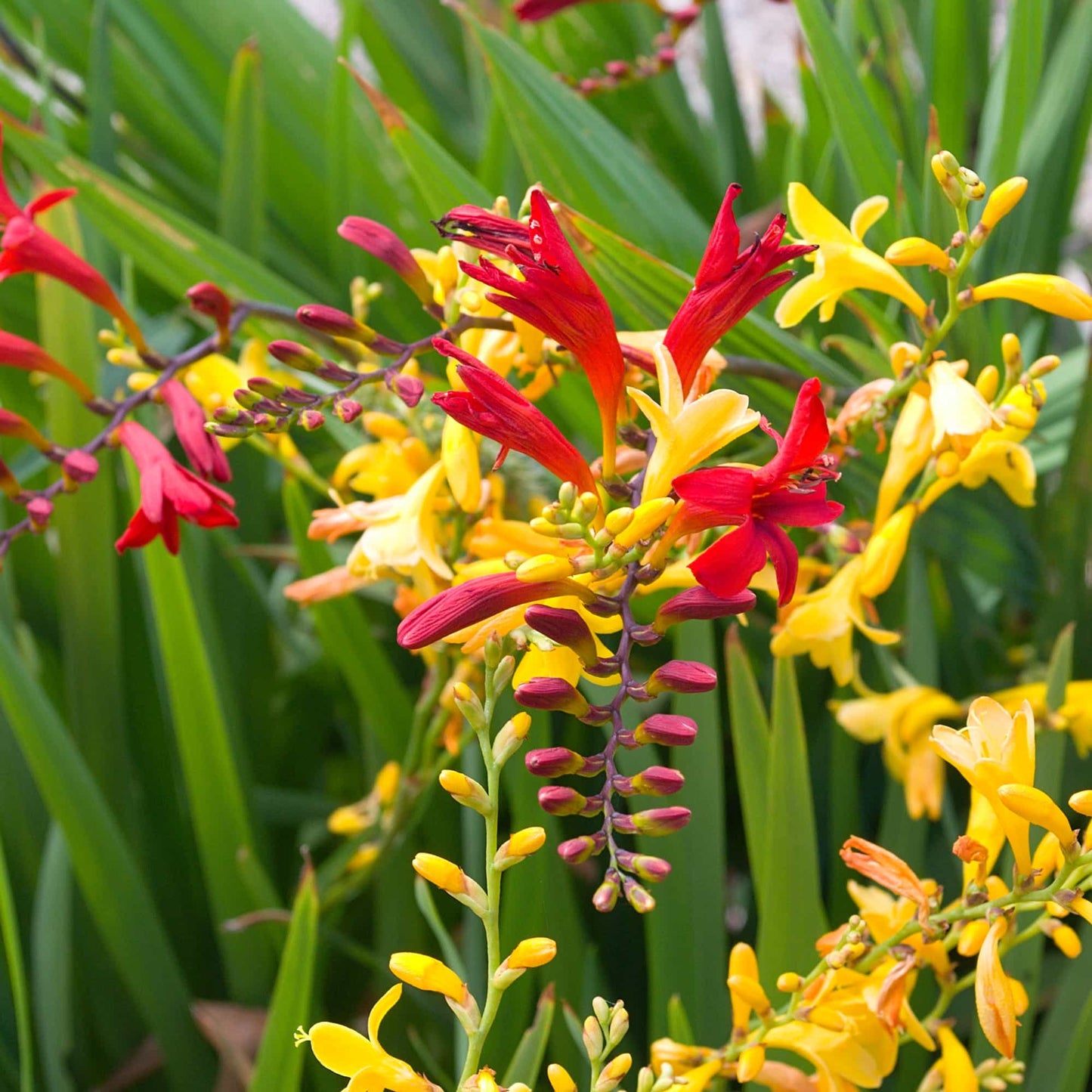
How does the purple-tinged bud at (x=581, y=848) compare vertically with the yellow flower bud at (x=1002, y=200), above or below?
below

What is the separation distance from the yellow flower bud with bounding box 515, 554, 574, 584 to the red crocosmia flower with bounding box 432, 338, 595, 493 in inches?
1.1

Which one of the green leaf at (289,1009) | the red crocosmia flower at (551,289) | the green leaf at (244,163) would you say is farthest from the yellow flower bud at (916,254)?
the green leaf at (244,163)

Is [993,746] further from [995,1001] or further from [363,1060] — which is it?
[363,1060]

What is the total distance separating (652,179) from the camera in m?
0.63

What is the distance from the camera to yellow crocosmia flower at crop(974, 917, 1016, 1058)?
0.31 meters

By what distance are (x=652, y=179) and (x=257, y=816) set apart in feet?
1.42

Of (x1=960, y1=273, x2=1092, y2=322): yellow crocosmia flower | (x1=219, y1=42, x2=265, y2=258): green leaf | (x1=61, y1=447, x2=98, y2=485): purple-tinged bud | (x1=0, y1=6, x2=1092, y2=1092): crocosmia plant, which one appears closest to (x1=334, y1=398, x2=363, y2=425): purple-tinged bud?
(x1=0, y1=6, x2=1092, y2=1092): crocosmia plant

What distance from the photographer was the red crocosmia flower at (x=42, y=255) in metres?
0.44

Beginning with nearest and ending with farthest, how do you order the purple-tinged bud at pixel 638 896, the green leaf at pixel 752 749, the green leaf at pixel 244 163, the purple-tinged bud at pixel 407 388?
the purple-tinged bud at pixel 638 896, the purple-tinged bud at pixel 407 388, the green leaf at pixel 752 749, the green leaf at pixel 244 163

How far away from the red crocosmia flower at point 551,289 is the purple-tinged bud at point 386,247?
8cm

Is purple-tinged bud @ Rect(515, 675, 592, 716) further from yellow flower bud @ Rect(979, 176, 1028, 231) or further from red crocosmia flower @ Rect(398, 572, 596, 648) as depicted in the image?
yellow flower bud @ Rect(979, 176, 1028, 231)

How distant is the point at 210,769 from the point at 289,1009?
0.54 ft

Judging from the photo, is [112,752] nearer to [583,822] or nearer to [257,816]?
[257,816]

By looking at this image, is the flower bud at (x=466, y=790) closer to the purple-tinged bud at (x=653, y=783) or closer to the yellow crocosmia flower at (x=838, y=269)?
the purple-tinged bud at (x=653, y=783)
